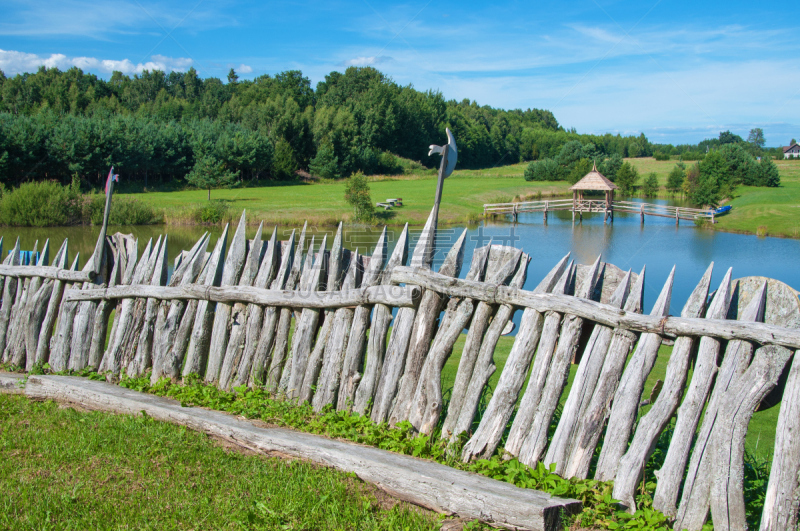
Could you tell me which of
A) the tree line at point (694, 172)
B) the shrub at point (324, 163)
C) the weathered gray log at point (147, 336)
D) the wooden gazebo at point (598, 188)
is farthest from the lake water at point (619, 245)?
the shrub at point (324, 163)

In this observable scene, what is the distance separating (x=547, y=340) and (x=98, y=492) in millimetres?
2955

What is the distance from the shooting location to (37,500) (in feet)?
10.9

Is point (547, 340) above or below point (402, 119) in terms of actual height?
below

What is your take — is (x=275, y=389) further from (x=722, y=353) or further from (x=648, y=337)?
(x=722, y=353)

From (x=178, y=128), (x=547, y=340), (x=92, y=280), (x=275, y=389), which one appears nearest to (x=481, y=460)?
(x=547, y=340)

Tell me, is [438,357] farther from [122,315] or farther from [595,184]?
[595,184]

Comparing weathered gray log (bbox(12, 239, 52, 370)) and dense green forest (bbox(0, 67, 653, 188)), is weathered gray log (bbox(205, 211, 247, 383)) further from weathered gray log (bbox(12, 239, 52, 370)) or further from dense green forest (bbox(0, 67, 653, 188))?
dense green forest (bbox(0, 67, 653, 188))

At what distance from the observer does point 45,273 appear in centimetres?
655

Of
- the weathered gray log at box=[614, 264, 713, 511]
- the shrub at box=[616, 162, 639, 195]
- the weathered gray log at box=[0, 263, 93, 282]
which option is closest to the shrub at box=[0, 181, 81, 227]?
the weathered gray log at box=[0, 263, 93, 282]

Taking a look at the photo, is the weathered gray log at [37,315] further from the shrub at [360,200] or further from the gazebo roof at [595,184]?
the gazebo roof at [595,184]

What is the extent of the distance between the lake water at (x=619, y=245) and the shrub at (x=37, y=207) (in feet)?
2.17

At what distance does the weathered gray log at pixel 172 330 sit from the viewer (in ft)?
18.0

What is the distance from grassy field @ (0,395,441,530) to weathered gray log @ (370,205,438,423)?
2.62ft

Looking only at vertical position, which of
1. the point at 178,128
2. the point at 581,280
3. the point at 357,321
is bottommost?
the point at 357,321
